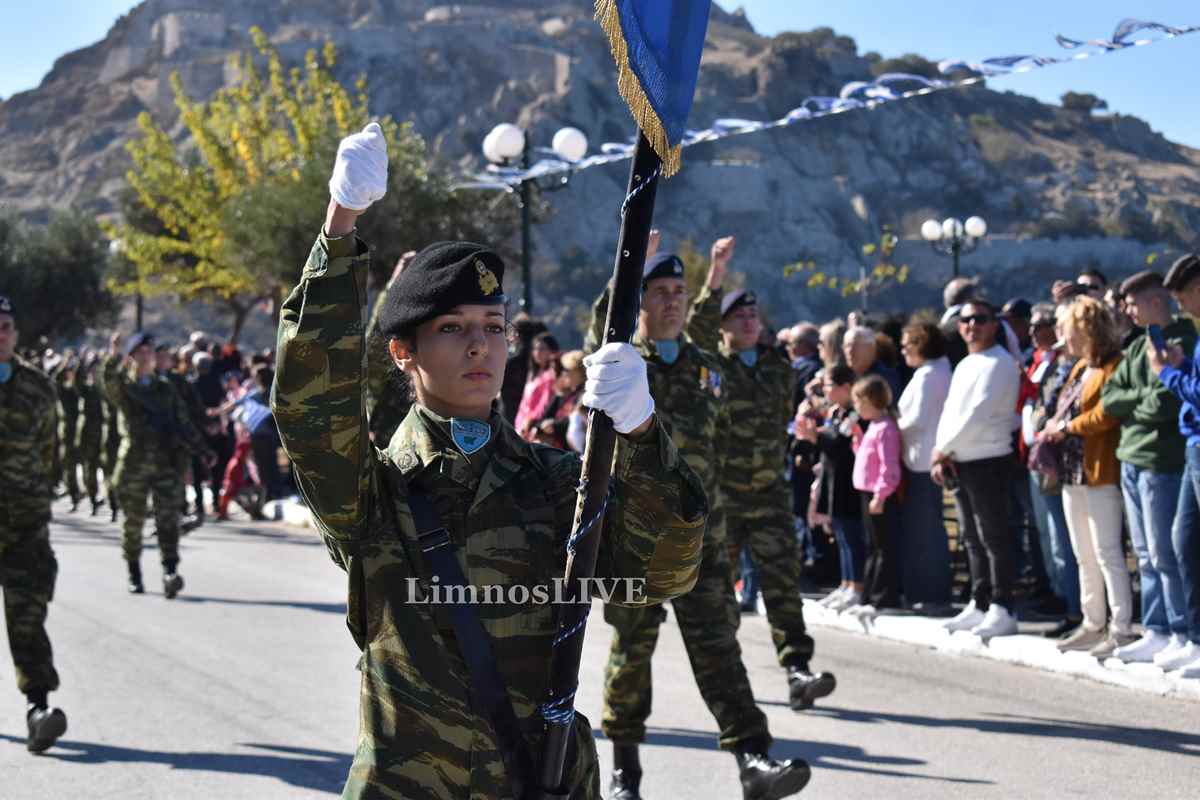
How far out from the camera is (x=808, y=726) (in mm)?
6820

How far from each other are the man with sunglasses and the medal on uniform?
243 inches

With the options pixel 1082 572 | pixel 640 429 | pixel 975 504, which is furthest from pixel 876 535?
pixel 640 429

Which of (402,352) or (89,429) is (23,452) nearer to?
(402,352)

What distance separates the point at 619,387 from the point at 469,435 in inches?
16.6

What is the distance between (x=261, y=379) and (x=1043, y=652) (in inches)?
443

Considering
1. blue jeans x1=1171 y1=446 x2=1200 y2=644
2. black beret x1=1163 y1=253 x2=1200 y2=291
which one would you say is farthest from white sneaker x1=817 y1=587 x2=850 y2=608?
black beret x1=1163 y1=253 x2=1200 y2=291

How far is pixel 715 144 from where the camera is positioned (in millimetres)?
124188

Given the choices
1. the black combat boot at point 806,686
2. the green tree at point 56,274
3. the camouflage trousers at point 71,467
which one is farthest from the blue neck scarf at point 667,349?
the green tree at point 56,274

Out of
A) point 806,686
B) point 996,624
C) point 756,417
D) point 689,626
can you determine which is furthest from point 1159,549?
point 689,626

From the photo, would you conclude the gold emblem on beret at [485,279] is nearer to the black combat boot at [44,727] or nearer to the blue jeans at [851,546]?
the black combat boot at [44,727]

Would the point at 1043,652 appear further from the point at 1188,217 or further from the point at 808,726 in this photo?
the point at 1188,217

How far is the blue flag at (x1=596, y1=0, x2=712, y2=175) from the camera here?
2619mm

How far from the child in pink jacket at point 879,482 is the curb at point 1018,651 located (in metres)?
0.22

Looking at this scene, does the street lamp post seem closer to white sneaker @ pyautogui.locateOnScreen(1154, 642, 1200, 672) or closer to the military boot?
white sneaker @ pyautogui.locateOnScreen(1154, 642, 1200, 672)
